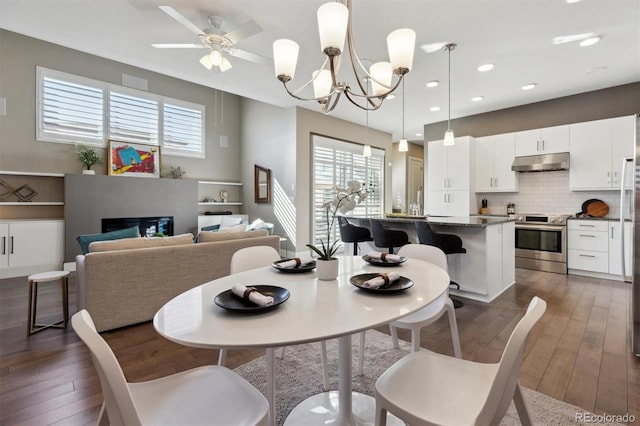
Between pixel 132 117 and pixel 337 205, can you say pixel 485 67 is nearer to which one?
pixel 337 205

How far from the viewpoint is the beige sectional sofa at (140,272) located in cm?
244

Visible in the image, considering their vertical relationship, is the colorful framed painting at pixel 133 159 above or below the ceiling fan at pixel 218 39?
below

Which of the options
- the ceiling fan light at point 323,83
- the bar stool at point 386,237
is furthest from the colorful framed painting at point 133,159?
the ceiling fan light at point 323,83

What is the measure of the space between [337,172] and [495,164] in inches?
119

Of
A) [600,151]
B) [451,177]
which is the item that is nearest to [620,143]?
[600,151]

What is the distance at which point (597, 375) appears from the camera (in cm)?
191

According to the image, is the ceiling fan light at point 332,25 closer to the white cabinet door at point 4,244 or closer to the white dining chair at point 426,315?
the white dining chair at point 426,315

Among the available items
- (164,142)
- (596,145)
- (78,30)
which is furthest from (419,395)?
(164,142)

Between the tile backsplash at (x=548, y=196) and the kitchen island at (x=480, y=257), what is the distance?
200 cm

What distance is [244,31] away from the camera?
106 inches

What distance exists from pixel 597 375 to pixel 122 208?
6356mm

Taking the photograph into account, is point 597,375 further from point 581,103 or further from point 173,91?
point 173,91

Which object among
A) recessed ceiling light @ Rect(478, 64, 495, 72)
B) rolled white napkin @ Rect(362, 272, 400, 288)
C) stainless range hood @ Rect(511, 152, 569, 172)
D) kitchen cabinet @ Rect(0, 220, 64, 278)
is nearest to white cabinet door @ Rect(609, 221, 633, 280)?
stainless range hood @ Rect(511, 152, 569, 172)

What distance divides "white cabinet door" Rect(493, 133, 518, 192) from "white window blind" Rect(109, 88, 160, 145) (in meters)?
6.59
